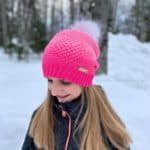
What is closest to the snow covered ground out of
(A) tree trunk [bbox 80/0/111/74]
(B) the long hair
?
(A) tree trunk [bbox 80/0/111/74]

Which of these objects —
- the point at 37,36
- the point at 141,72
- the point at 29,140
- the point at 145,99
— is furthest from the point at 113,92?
the point at 37,36

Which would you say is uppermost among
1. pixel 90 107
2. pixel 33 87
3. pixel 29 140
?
pixel 90 107

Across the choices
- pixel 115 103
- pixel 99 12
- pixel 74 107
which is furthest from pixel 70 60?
pixel 99 12

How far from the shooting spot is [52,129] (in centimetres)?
252

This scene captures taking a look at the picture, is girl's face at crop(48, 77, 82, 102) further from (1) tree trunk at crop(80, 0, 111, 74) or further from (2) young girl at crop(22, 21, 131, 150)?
(1) tree trunk at crop(80, 0, 111, 74)

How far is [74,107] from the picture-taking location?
8.04 feet

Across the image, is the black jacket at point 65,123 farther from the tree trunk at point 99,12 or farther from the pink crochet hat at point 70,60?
the tree trunk at point 99,12

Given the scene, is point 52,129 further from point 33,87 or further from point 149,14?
point 149,14

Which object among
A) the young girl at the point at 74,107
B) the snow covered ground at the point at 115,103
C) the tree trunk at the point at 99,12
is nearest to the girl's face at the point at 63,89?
the young girl at the point at 74,107

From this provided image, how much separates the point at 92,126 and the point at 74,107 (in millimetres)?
118

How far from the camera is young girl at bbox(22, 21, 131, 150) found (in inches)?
93.6

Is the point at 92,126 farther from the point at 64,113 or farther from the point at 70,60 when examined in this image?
the point at 70,60

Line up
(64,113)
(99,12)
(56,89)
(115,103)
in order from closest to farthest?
(56,89) < (64,113) < (115,103) < (99,12)

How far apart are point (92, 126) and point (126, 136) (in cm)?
18
